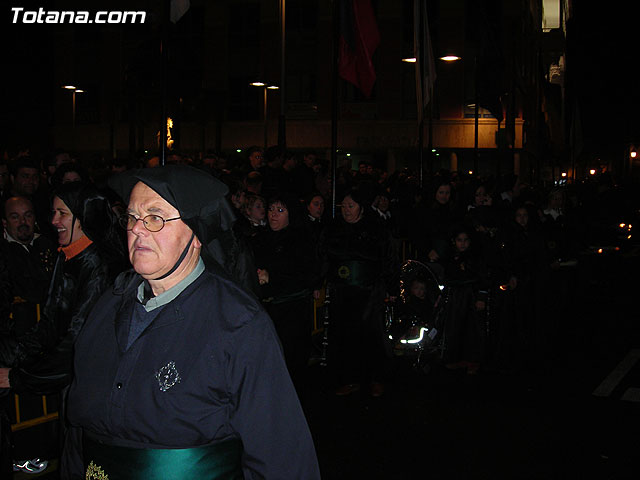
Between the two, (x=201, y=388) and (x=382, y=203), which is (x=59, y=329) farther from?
(x=382, y=203)

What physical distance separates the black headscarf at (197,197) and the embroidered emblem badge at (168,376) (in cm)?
46

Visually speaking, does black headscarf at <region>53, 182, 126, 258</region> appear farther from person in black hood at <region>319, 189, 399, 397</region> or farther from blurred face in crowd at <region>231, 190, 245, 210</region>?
blurred face in crowd at <region>231, 190, 245, 210</region>

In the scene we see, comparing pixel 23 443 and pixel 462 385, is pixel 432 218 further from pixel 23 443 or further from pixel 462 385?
pixel 23 443

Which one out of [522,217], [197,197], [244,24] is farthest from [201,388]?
[244,24]

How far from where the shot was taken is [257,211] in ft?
27.5

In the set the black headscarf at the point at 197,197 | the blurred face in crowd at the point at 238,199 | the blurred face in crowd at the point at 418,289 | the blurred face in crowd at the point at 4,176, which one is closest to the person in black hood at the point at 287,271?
the blurred face in crowd at the point at 238,199

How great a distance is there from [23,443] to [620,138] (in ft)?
362

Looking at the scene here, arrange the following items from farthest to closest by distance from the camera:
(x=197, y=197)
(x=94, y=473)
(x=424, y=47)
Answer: (x=424, y=47)
(x=197, y=197)
(x=94, y=473)

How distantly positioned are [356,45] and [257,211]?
4.16 meters

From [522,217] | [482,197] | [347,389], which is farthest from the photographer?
[482,197]

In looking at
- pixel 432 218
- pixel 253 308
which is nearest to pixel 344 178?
pixel 432 218

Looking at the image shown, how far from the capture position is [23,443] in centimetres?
621

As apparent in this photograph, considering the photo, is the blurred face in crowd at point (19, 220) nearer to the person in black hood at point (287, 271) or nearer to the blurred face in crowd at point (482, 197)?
the person in black hood at point (287, 271)

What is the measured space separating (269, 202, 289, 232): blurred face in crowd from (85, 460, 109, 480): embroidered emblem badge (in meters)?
4.92
